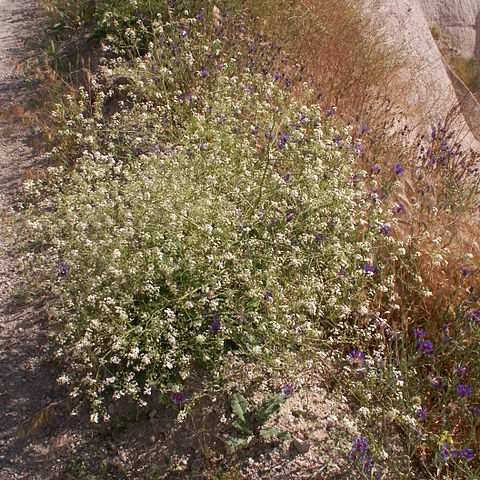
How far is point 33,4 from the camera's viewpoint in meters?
8.54

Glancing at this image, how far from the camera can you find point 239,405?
2.92 meters

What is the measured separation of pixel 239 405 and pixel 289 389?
0.98ft

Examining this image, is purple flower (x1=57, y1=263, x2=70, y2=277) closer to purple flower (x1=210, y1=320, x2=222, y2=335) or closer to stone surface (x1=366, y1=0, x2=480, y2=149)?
purple flower (x1=210, y1=320, x2=222, y2=335)

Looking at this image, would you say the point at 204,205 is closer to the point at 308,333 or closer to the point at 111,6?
the point at 308,333

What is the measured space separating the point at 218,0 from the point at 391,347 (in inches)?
176

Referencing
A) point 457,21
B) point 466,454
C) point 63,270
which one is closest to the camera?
point 466,454

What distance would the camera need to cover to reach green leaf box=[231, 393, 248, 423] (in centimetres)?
288

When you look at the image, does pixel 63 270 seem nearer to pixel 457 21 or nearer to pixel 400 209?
pixel 400 209

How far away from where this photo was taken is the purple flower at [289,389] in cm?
282

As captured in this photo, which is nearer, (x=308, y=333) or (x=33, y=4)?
(x=308, y=333)

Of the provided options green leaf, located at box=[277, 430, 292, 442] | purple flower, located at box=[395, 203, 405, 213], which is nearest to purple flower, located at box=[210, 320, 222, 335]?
green leaf, located at box=[277, 430, 292, 442]

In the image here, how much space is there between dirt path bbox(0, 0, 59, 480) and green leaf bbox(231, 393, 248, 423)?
1139 mm

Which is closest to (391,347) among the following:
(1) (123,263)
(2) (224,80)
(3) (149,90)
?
(1) (123,263)

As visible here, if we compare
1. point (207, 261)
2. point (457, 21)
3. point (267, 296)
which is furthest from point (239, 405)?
point (457, 21)
